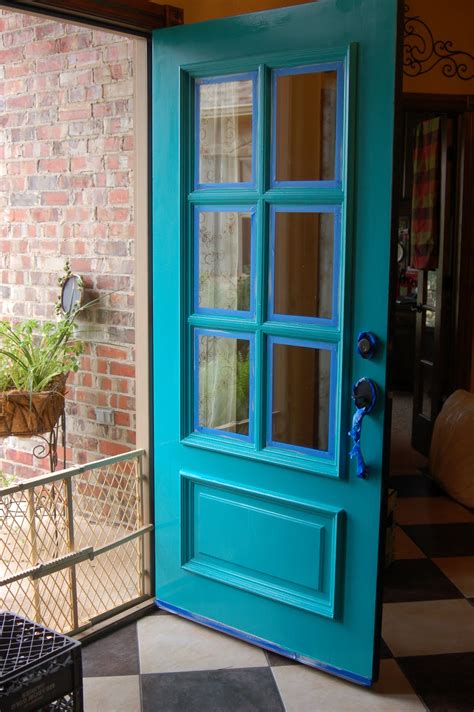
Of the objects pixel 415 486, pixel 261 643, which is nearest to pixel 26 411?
pixel 261 643

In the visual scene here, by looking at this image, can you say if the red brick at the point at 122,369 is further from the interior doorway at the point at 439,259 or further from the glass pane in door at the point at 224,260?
the interior doorway at the point at 439,259

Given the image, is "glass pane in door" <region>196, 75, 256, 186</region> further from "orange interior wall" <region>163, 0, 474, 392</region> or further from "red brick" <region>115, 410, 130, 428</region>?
"orange interior wall" <region>163, 0, 474, 392</region>

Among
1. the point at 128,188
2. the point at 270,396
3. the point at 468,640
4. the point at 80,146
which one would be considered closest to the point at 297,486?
the point at 270,396

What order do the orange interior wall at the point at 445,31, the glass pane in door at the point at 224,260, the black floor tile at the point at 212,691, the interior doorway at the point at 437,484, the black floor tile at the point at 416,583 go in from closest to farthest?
the black floor tile at the point at 212,691, the glass pane in door at the point at 224,260, the interior doorway at the point at 437,484, the black floor tile at the point at 416,583, the orange interior wall at the point at 445,31

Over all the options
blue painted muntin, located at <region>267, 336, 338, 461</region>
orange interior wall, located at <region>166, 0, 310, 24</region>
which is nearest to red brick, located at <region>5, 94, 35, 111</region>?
orange interior wall, located at <region>166, 0, 310, 24</region>

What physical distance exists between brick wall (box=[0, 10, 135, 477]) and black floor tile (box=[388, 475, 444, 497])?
1.74 m

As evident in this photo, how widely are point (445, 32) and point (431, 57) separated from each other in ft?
0.53

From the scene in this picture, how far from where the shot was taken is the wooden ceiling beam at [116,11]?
2613 mm

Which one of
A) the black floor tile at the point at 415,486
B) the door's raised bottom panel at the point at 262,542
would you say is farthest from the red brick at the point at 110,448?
the black floor tile at the point at 415,486

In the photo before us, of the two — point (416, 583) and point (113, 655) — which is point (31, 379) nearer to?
point (113, 655)

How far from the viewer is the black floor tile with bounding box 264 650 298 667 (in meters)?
2.87

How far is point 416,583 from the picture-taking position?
3500mm

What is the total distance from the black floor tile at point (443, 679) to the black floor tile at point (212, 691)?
0.47 metres

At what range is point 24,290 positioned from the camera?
415cm
